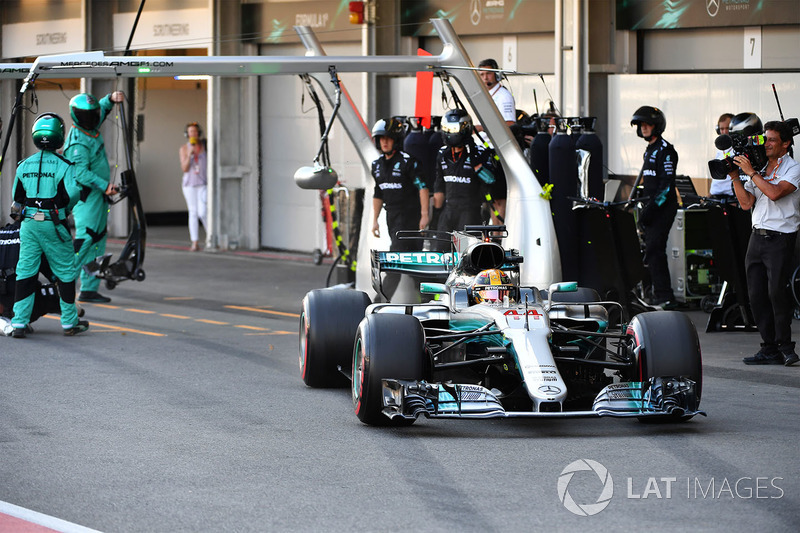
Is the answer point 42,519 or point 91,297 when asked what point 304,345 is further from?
point 91,297

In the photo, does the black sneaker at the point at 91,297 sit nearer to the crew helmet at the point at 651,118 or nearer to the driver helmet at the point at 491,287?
the crew helmet at the point at 651,118

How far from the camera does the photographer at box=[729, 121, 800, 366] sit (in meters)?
10.9

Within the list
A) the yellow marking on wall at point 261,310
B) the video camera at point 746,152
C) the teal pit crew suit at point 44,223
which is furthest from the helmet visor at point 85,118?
the video camera at point 746,152

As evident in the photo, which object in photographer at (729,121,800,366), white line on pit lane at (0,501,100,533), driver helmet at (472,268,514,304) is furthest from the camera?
photographer at (729,121,800,366)

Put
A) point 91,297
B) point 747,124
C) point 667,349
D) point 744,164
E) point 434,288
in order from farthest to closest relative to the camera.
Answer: point 91,297 < point 747,124 < point 744,164 < point 434,288 < point 667,349

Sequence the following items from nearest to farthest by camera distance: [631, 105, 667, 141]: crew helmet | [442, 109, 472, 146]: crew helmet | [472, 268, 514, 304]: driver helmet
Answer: [472, 268, 514, 304]: driver helmet → [631, 105, 667, 141]: crew helmet → [442, 109, 472, 146]: crew helmet

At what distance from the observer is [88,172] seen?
1508cm

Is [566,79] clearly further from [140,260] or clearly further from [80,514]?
[80,514]

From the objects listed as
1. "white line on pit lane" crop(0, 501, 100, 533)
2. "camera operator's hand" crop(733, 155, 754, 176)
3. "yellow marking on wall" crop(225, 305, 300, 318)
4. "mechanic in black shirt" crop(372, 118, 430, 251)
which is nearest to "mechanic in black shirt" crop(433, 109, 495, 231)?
"mechanic in black shirt" crop(372, 118, 430, 251)

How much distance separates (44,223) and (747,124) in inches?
265

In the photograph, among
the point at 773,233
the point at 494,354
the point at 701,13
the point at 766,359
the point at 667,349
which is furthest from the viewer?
Answer: the point at 701,13

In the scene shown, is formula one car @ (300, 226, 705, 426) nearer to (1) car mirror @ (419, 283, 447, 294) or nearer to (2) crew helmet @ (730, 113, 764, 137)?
(1) car mirror @ (419, 283, 447, 294)

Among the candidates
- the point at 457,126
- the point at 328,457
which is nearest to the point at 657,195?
the point at 457,126

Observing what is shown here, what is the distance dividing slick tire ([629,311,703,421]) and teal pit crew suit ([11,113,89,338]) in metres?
6.46
